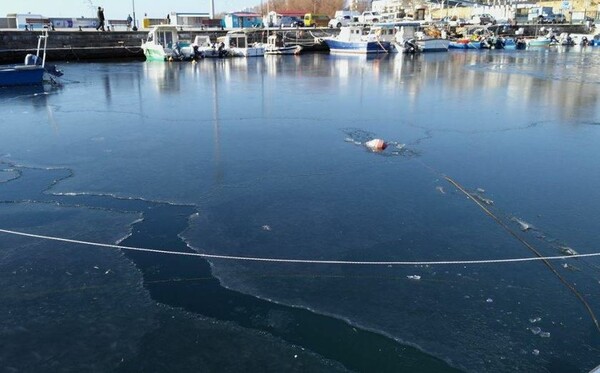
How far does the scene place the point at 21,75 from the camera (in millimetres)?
15867

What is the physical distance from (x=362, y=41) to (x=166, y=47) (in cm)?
1429

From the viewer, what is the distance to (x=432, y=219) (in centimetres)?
552

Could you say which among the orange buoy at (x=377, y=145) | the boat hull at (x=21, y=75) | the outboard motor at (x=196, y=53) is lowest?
the orange buoy at (x=377, y=145)

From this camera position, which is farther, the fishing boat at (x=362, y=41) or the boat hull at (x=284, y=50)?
the fishing boat at (x=362, y=41)

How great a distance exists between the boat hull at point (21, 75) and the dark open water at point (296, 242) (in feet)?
18.8

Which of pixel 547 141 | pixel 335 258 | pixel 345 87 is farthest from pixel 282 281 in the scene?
Answer: pixel 345 87

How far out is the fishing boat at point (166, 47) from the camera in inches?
1102

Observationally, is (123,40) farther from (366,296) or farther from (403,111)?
(366,296)

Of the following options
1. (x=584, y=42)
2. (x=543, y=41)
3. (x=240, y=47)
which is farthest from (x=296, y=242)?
(x=584, y=42)

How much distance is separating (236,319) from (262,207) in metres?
2.22

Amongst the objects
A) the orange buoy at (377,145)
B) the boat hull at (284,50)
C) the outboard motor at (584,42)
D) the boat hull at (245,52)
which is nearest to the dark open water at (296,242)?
the orange buoy at (377,145)

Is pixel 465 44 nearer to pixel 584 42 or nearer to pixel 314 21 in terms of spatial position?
pixel 584 42

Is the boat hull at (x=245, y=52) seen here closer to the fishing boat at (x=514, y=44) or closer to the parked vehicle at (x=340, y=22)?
the parked vehicle at (x=340, y=22)

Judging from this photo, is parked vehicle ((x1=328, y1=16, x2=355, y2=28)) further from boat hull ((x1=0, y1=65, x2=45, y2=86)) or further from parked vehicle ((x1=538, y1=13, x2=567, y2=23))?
boat hull ((x1=0, y1=65, x2=45, y2=86))
